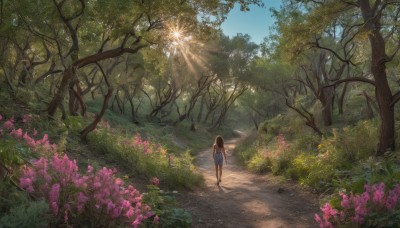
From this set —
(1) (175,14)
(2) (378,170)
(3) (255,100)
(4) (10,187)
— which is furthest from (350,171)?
(3) (255,100)

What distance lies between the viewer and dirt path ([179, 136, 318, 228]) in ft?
25.4

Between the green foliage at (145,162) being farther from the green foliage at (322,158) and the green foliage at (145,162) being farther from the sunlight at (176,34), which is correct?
the sunlight at (176,34)

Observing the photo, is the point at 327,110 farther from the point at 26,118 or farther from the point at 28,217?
the point at 28,217

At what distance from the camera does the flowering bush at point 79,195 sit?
178 inches

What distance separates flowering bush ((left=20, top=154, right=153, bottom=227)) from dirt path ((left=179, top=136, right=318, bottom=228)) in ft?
9.40

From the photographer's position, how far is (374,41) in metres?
10.8

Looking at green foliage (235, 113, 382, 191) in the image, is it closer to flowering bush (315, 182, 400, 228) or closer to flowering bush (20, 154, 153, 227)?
flowering bush (315, 182, 400, 228)

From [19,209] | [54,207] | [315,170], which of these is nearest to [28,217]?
[19,209]

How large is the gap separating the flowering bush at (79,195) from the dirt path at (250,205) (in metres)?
2.87

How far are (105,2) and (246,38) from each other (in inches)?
1050

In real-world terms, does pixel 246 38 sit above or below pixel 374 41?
above

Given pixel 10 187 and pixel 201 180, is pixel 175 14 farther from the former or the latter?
pixel 10 187

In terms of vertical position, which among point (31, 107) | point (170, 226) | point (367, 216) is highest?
point (31, 107)

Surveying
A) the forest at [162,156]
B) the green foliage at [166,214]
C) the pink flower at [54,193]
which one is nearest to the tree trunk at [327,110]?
the forest at [162,156]
